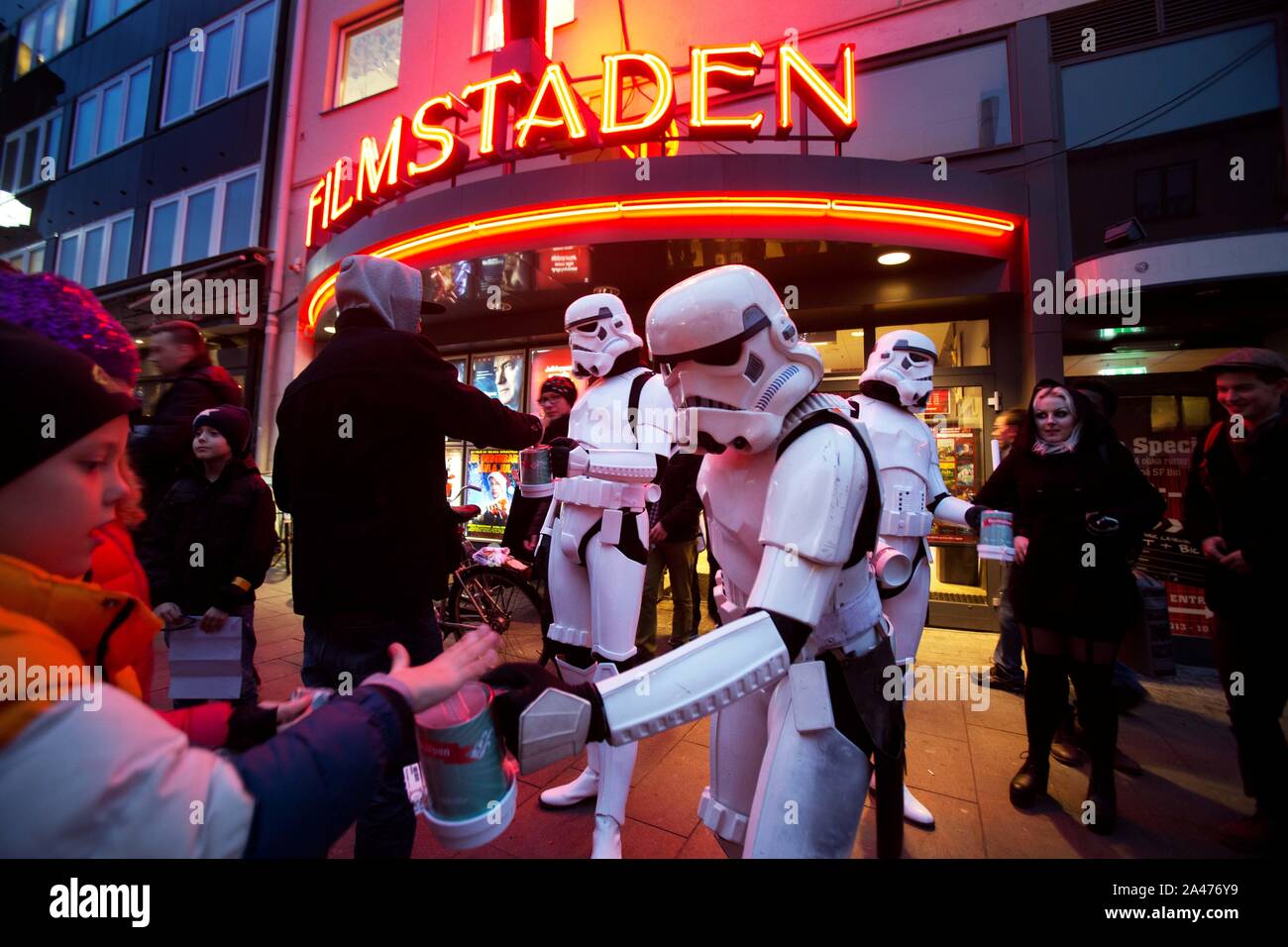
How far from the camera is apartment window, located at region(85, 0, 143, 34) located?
12.5m

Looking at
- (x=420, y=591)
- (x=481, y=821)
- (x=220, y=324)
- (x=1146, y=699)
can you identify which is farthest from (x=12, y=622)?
(x=220, y=324)

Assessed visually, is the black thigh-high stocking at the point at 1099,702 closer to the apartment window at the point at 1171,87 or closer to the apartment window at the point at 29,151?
the apartment window at the point at 1171,87

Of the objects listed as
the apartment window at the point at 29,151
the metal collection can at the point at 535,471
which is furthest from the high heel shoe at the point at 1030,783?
the apartment window at the point at 29,151

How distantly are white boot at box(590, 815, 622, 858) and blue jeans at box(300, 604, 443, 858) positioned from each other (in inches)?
30.6

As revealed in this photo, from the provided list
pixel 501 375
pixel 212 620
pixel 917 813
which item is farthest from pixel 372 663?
pixel 501 375

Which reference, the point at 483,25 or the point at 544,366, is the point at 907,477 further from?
the point at 483,25

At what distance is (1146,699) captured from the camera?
147 inches

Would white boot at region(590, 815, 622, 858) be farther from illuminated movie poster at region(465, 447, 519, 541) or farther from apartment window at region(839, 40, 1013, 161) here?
apartment window at region(839, 40, 1013, 161)

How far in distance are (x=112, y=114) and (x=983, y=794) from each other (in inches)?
788

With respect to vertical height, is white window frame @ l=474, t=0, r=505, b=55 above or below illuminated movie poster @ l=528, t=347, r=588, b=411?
above

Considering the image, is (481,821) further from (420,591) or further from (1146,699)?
(1146,699)

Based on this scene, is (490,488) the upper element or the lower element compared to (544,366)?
lower

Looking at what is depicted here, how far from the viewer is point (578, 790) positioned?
8.18ft

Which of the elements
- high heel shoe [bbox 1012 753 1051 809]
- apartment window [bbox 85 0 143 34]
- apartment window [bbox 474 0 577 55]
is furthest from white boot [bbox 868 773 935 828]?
apartment window [bbox 85 0 143 34]
